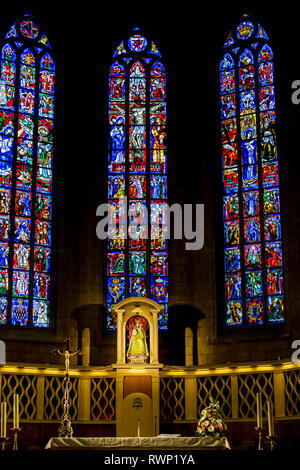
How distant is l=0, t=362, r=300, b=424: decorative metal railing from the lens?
17719 mm

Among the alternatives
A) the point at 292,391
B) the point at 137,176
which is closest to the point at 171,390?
the point at 292,391

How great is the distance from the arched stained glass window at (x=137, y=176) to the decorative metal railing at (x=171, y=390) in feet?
7.12

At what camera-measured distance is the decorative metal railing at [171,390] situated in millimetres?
17719

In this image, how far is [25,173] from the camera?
20969 millimetres

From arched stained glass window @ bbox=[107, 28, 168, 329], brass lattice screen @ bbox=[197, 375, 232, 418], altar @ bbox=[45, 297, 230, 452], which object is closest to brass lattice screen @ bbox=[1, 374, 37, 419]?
altar @ bbox=[45, 297, 230, 452]

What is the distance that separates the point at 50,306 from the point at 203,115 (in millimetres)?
6465

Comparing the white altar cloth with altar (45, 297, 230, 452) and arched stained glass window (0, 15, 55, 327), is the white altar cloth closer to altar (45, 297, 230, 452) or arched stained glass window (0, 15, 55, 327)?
altar (45, 297, 230, 452)

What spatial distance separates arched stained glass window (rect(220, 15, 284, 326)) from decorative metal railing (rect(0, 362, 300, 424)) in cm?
193

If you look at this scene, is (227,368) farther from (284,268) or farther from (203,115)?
(203,115)

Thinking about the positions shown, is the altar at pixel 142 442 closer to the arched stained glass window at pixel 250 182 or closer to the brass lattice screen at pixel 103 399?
the brass lattice screen at pixel 103 399

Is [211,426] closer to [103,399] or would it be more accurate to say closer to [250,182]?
[103,399]

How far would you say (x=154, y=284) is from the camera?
20.8 m

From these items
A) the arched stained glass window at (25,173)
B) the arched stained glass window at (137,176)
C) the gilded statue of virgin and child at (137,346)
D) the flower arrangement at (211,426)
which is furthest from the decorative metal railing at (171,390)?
the flower arrangement at (211,426)
